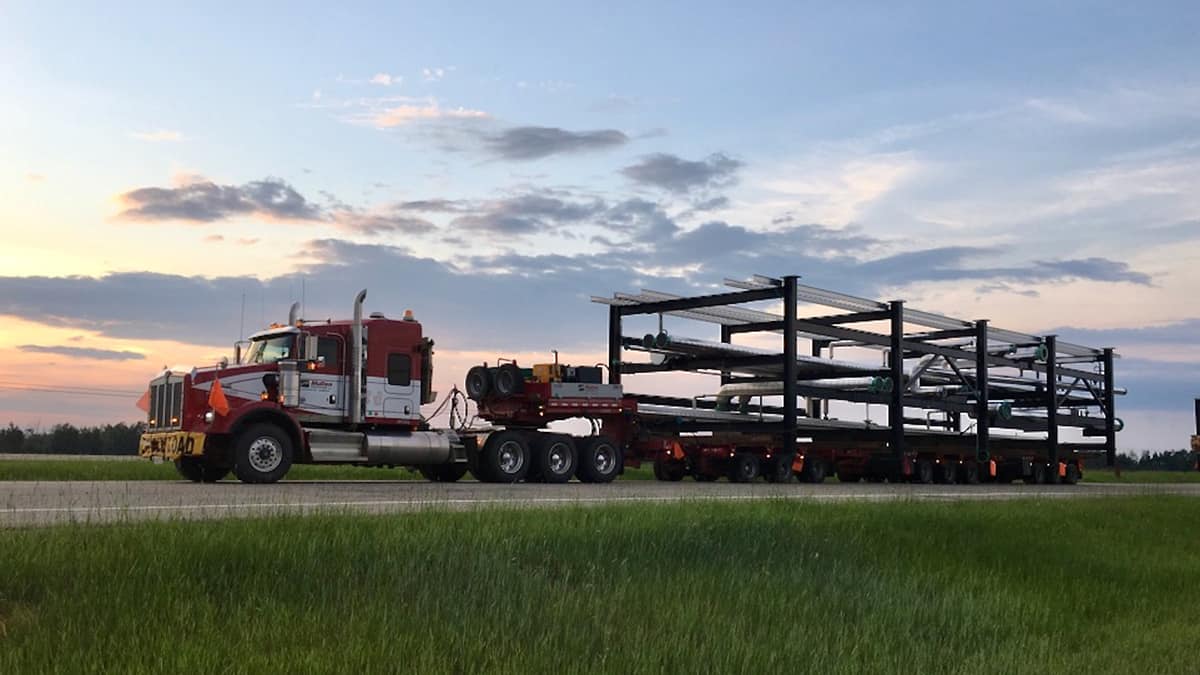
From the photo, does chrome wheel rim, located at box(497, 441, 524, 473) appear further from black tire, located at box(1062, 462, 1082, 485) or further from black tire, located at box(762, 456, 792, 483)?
black tire, located at box(1062, 462, 1082, 485)

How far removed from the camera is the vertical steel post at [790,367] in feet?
105

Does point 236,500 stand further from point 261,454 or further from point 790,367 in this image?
point 790,367

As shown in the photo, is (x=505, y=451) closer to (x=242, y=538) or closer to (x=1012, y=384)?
(x=242, y=538)

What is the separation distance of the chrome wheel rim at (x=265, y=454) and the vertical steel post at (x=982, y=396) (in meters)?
24.8

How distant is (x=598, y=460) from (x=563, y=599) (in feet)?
59.9

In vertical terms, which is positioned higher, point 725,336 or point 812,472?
point 725,336

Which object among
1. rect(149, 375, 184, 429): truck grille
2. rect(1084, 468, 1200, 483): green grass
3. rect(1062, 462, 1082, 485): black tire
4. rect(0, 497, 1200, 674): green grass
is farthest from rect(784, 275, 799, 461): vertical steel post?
rect(1084, 468, 1200, 483): green grass

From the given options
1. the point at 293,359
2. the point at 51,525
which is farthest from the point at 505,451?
the point at 51,525

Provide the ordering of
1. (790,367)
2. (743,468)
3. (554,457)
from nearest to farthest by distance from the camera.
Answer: (554,457)
(743,468)
(790,367)

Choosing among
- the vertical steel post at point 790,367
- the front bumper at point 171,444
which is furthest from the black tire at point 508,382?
the vertical steel post at point 790,367

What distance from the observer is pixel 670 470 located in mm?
31891

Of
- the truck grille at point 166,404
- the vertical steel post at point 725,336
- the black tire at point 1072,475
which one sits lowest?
the black tire at point 1072,475

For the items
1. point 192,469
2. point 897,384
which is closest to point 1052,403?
point 897,384

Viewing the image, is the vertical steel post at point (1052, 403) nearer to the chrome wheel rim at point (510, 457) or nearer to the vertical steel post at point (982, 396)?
the vertical steel post at point (982, 396)
